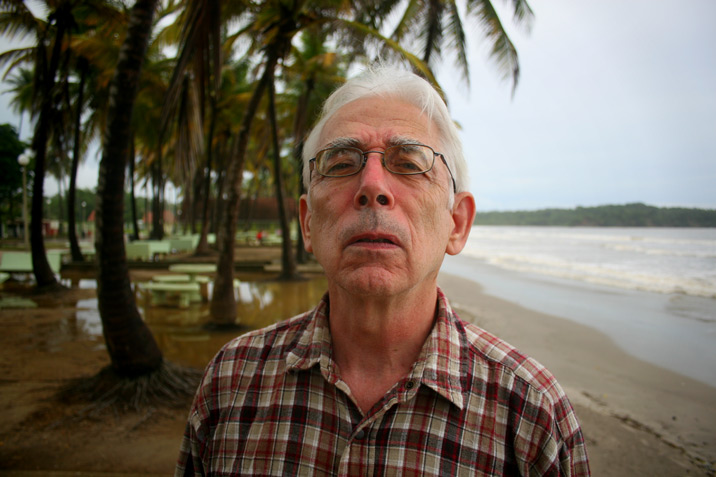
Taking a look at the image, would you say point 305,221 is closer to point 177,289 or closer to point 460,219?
point 460,219

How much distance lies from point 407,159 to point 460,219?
1.15ft

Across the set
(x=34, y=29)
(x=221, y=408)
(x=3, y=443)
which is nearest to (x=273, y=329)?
(x=221, y=408)

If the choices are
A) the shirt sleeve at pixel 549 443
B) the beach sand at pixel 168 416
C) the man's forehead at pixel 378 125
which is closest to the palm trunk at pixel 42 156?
the beach sand at pixel 168 416

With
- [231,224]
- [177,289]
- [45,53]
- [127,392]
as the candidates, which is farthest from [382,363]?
[45,53]

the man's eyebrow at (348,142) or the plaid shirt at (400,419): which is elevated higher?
the man's eyebrow at (348,142)

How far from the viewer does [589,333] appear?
28.6 ft

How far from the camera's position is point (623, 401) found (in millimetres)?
5344

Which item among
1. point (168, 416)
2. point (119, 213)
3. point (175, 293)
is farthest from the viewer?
point (175, 293)

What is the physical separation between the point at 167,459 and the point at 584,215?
6393 centimetres

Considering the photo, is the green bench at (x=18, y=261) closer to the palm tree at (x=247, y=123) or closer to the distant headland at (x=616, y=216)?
the palm tree at (x=247, y=123)

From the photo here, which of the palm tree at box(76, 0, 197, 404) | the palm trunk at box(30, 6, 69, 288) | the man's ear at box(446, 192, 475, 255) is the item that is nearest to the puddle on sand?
the palm tree at box(76, 0, 197, 404)

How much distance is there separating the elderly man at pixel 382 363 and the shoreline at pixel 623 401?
135 inches

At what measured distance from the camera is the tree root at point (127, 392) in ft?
13.3

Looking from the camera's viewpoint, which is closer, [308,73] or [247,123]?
[247,123]
